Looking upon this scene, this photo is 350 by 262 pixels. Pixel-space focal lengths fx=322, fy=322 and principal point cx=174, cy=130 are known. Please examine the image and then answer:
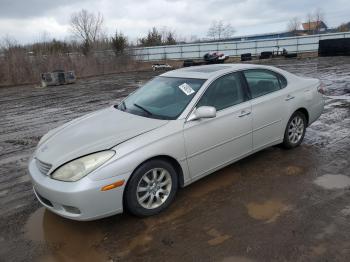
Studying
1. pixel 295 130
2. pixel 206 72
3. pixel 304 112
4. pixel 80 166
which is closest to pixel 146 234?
pixel 80 166

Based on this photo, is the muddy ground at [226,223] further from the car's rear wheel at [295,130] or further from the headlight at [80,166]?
the headlight at [80,166]

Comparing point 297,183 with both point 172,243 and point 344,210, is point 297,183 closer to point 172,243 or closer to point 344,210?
point 344,210

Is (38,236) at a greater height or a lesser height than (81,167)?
lesser

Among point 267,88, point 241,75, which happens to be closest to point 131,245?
point 241,75

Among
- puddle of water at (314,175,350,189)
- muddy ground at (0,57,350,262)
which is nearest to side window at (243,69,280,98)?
muddy ground at (0,57,350,262)

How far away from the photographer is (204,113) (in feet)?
12.3

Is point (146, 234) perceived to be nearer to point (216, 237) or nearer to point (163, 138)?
point (216, 237)

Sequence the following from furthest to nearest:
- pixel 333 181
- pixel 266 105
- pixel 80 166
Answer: pixel 266 105 → pixel 333 181 → pixel 80 166

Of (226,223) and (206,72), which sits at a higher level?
(206,72)

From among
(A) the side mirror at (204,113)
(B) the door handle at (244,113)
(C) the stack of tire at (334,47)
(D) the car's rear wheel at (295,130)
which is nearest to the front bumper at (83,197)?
(A) the side mirror at (204,113)

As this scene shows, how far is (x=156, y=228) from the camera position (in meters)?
3.39

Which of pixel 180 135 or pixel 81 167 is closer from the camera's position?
pixel 81 167

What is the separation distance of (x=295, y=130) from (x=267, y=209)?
2.15m

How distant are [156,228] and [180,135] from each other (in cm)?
105
